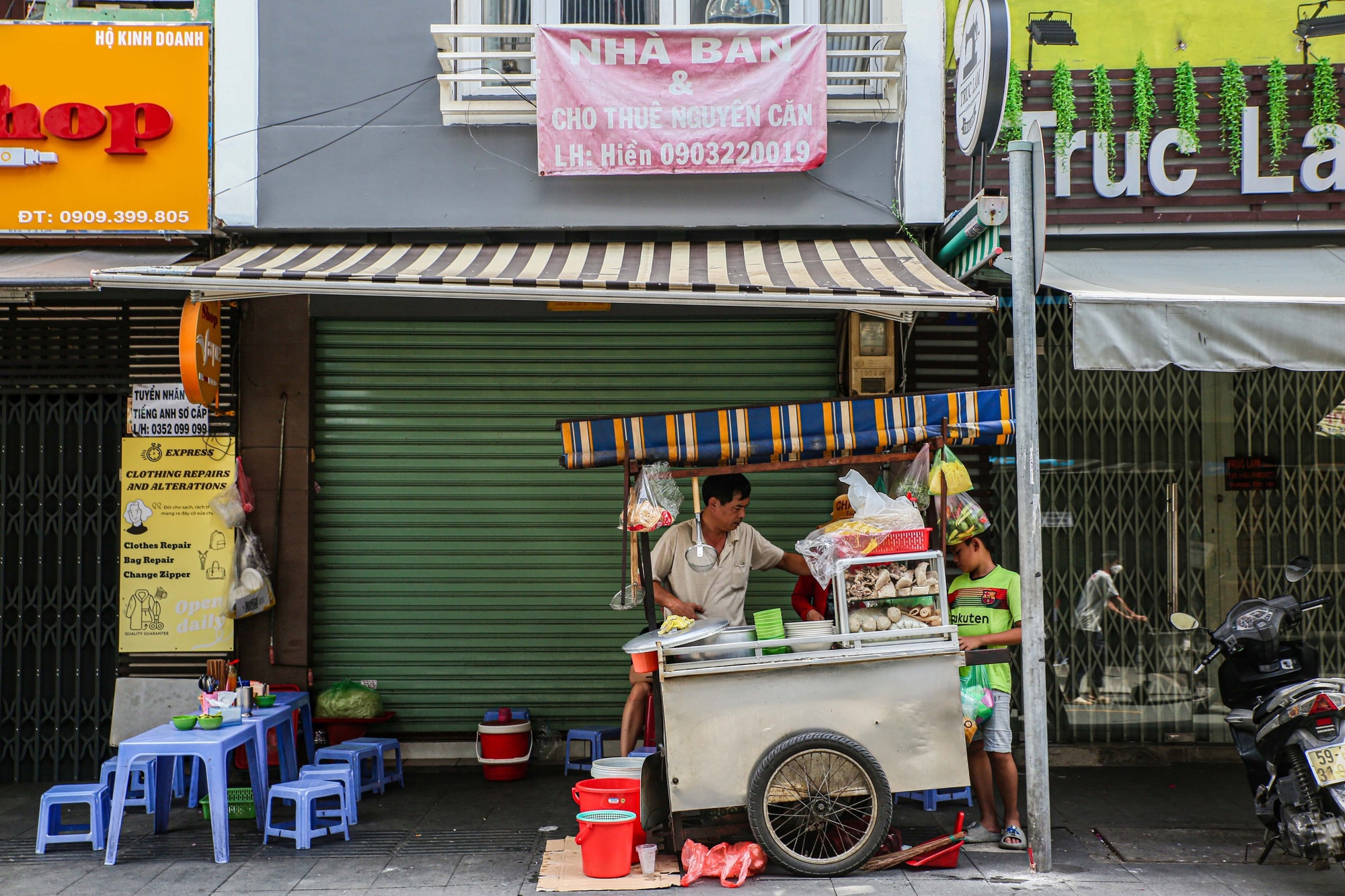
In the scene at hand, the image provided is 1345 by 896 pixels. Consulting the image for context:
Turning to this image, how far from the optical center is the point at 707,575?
620cm

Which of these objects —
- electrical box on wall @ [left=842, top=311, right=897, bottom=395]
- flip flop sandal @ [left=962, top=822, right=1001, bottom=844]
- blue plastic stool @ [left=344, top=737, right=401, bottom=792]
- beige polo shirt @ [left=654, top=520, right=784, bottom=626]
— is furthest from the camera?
electrical box on wall @ [left=842, top=311, right=897, bottom=395]

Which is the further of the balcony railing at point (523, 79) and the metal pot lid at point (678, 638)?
the balcony railing at point (523, 79)

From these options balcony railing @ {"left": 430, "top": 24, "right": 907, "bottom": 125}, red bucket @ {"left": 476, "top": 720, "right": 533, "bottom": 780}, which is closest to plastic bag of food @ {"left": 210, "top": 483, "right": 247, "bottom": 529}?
red bucket @ {"left": 476, "top": 720, "right": 533, "bottom": 780}

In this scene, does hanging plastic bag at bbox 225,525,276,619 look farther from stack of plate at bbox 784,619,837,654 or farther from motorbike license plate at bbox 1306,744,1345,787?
motorbike license plate at bbox 1306,744,1345,787

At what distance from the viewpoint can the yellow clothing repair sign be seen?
7535 mm

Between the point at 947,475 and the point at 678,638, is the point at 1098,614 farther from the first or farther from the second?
the point at 678,638

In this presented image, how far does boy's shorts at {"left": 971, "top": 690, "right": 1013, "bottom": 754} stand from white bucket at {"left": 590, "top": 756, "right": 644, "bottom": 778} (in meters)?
1.81

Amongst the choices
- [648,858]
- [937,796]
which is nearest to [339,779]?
[648,858]

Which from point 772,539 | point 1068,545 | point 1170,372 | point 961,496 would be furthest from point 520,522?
point 1170,372

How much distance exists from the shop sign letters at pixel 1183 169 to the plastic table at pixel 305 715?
619 cm

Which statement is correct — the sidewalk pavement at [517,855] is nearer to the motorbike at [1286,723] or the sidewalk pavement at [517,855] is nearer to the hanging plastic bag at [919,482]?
the motorbike at [1286,723]

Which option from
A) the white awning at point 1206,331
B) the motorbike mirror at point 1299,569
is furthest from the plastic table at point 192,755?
the motorbike mirror at point 1299,569

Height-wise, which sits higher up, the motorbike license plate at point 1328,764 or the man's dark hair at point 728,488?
the man's dark hair at point 728,488

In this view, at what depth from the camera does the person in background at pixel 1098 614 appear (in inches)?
Result: 312
